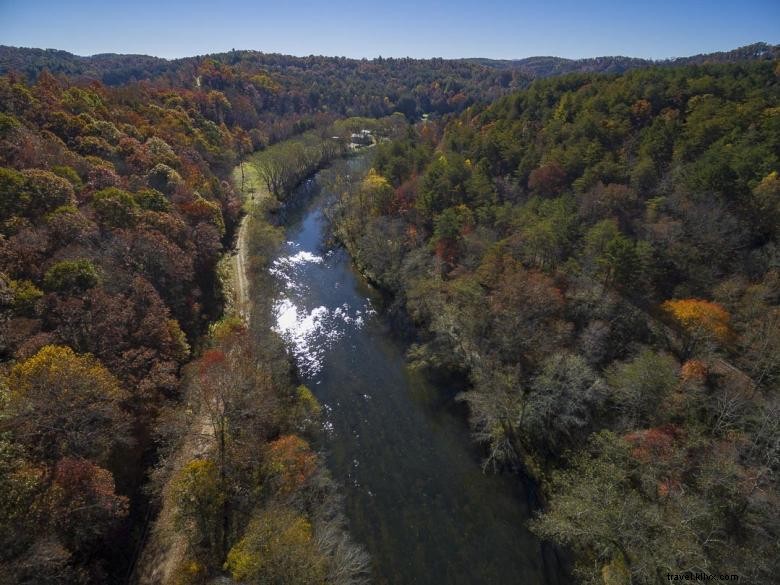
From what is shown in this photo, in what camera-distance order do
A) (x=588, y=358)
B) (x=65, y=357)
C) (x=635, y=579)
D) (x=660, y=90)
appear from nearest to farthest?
(x=635, y=579) < (x=65, y=357) < (x=588, y=358) < (x=660, y=90)

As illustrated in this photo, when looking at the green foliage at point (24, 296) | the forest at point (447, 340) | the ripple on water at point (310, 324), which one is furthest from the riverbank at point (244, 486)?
the green foliage at point (24, 296)

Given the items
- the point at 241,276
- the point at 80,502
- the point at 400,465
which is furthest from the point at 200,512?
the point at 241,276

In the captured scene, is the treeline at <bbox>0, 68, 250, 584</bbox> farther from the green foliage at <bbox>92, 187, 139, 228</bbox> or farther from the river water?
the river water

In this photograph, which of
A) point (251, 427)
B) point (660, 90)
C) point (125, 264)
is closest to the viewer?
point (251, 427)

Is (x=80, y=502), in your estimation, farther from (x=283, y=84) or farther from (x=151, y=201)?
(x=283, y=84)

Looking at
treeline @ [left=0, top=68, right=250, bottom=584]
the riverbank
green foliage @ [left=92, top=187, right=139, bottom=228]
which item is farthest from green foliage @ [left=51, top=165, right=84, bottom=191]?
the riverbank

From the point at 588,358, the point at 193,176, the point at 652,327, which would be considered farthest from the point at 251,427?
the point at 193,176

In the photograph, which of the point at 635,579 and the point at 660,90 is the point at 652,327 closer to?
the point at 635,579
